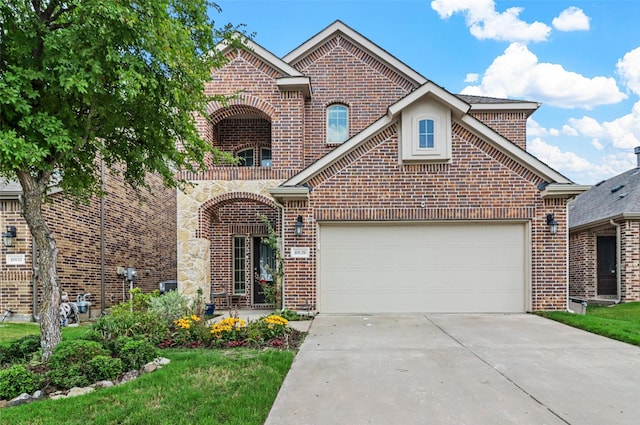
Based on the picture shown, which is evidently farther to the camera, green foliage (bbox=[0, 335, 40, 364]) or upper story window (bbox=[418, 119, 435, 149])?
upper story window (bbox=[418, 119, 435, 149])

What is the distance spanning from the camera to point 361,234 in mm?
10148

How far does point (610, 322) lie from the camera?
8469mm

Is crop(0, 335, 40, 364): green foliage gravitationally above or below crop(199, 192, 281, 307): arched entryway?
below

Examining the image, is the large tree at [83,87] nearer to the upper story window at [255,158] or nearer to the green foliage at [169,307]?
the green foliage at [169,307]

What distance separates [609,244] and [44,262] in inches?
656

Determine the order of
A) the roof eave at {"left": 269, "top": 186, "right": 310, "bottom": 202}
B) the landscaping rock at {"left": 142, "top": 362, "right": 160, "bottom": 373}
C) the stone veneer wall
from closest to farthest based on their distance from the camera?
1. the landscaping rock at {"left": 142, "top": 362, "right": 160, "bottom": 373}
2. the roof eave at {"left": 269, "top": 186, "right": 310, "bottom": 202}
3. the stone veneer wall

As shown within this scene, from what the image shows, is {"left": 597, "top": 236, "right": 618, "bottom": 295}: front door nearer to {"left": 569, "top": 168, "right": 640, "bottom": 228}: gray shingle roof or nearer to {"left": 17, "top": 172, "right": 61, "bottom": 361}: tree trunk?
{"left": 569, "top": 168, "right": 640, "bottom": 228}: gray shingle roof

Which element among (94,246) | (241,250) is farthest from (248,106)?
(94,246)

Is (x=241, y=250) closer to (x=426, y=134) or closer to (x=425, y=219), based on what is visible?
(x=425, y=219)

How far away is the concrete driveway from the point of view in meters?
3.87

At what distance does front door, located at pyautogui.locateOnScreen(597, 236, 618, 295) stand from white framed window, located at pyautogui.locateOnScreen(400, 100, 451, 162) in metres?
8.71

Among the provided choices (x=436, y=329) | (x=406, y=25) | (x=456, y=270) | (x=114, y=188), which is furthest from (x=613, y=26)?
(x=114, y=188)

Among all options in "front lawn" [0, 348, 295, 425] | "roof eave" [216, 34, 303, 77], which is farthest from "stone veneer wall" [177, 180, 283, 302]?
"front lawn" [0, 348, 295, 425]

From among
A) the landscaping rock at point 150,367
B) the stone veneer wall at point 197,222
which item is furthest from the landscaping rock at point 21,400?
the stone veneer wall at point 197,222
